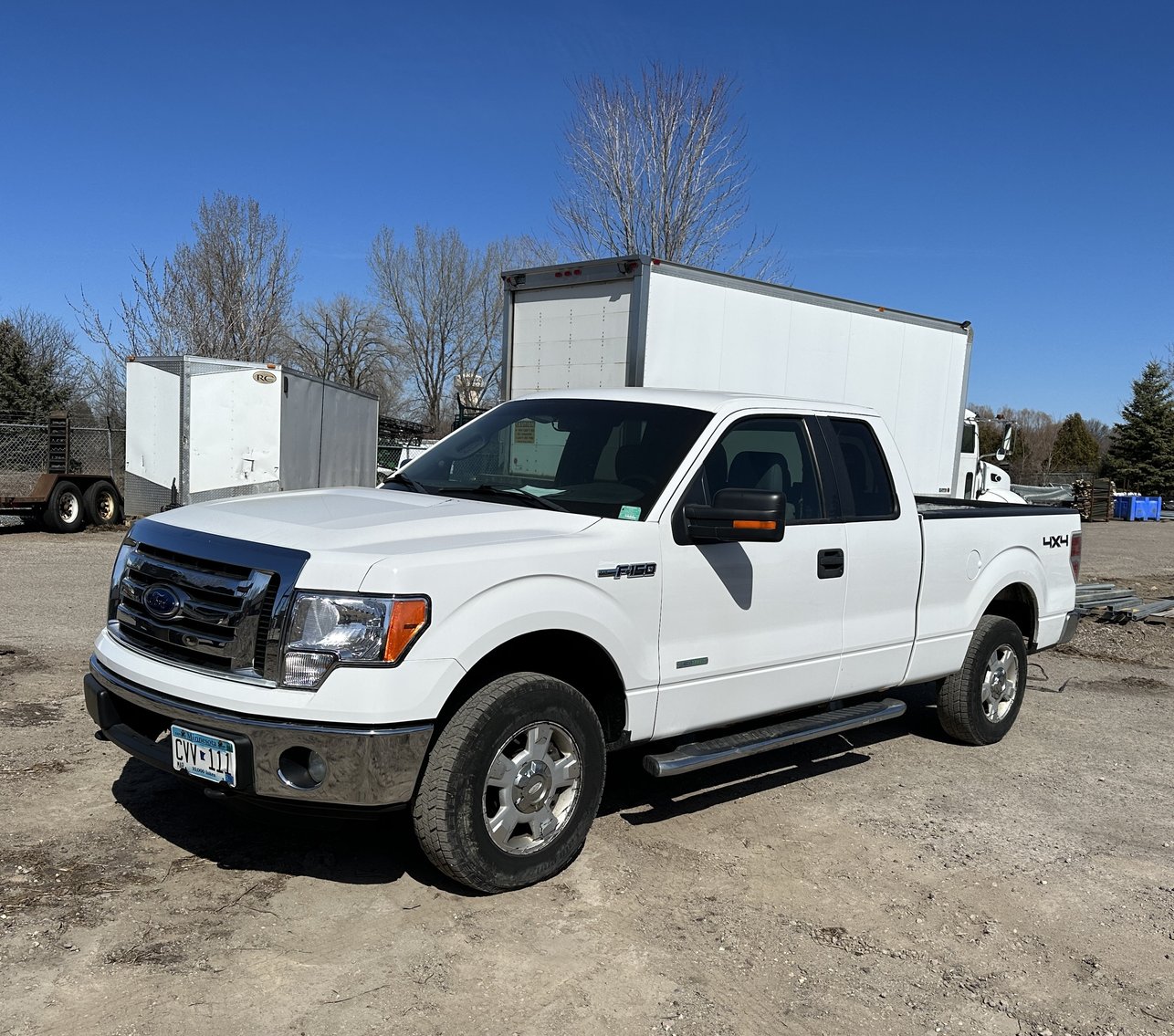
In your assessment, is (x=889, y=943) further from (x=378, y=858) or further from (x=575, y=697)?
(x=378, y=858)

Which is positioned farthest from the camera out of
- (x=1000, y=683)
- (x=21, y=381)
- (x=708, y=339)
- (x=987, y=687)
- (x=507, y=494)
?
(x=21, y=381)

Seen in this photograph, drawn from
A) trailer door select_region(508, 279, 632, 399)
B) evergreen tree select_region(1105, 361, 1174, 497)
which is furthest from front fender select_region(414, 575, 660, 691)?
evergreen tree select_region(1105, 361, 1174, 497)

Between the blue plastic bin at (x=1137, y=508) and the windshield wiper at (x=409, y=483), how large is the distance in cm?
4010

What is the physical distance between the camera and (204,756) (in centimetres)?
363

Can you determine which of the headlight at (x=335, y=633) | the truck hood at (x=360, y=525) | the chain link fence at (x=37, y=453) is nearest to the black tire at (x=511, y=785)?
the headlight at (x=335, y=633)

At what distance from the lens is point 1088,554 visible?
71.7 feet

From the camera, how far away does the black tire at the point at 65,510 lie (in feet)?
56.1

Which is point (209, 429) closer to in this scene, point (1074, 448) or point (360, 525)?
point (360, 525)

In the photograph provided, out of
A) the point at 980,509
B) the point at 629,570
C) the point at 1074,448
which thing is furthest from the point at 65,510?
the point at 1074,448

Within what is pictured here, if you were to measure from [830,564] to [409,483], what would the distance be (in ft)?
6.75

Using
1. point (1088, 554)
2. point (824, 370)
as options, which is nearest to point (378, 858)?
point (824, 370)

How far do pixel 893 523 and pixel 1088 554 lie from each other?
1854 centimetres

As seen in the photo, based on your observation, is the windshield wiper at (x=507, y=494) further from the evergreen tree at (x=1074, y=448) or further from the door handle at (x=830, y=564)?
the evergreen tree at (x=1074, y=448)

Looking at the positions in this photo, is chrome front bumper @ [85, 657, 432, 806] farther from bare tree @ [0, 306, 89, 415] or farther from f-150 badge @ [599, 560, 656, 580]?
bare tree @ [0, 306, 89, 415]
